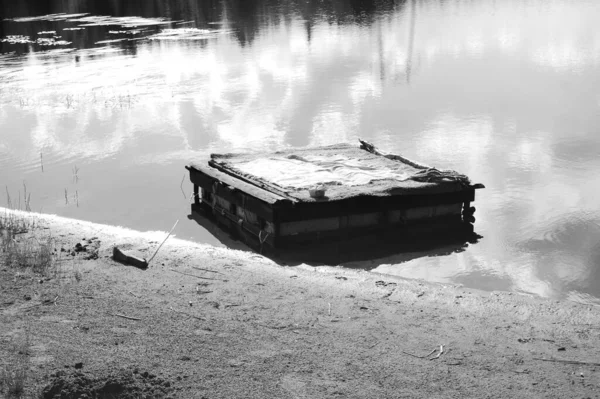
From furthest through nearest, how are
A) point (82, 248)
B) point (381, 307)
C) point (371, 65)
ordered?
1. point (371, 65)
2. point (82, 248)
3. point (381, 307)

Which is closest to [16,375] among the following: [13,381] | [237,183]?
[13,381]

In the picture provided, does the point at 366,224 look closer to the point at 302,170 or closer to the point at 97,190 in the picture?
the point at 302,170

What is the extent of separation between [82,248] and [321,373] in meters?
5.00

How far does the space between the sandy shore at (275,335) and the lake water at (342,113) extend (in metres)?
2.06

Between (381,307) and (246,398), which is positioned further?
(381,307)

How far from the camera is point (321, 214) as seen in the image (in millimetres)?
11953

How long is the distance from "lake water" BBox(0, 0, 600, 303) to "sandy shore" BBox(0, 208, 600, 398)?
2057 millimetres

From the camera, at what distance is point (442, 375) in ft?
24.0

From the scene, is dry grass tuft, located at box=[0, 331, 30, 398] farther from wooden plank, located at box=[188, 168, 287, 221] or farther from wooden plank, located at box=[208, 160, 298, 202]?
wooden plank, located at box=[208, 160, 298, 202]

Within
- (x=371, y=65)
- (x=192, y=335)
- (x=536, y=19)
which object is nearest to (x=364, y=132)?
(x=371, y=65)

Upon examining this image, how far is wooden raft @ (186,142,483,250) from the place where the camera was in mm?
11883

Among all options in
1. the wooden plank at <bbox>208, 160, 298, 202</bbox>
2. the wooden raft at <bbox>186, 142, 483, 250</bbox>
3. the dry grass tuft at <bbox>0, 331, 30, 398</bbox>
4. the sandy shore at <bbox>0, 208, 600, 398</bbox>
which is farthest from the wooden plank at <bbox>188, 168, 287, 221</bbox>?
the dry grass tuft at <bbox>0, 331, 30, 398</bbox>

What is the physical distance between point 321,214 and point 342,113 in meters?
10.3

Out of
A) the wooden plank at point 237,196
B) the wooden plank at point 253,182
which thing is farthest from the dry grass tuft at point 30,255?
the wooden plank at point 253,182
